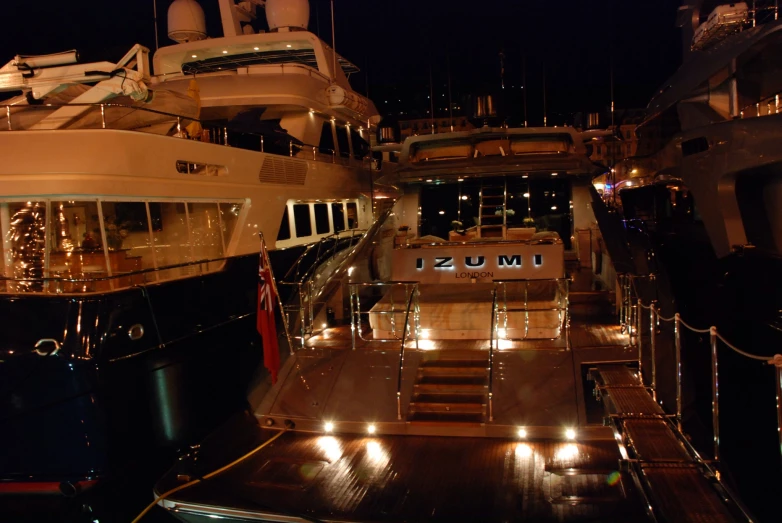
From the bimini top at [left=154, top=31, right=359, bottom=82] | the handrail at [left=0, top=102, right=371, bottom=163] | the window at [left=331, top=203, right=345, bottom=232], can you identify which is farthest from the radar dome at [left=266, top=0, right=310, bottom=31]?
the window at [left=331, top=203, right=345, bottom=232]

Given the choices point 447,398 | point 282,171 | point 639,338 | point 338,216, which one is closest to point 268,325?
point 447,398

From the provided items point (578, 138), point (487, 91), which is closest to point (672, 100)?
point (578, 138)

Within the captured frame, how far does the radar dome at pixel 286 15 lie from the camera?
16.4m

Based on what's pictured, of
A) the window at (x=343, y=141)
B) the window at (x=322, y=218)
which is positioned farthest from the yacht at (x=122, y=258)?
the window at (x=343, y=141)

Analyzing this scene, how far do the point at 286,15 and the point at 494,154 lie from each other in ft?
27.9

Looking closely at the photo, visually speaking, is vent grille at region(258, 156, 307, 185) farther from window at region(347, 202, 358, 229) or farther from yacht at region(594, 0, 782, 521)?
yacht at region(594, 0, 782, 521)

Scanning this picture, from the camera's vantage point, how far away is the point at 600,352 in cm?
726

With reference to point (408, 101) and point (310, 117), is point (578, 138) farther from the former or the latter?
point (408, 101)

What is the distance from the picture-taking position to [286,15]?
1645 cm

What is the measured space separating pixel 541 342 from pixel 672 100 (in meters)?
16.8

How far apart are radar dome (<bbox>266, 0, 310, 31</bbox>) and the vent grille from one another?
19.3 ft

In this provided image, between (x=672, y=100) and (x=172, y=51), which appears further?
(x=672, y=100)

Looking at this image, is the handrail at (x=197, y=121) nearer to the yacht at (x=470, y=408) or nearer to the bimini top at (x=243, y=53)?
the bimini top at (x=243, y=53)

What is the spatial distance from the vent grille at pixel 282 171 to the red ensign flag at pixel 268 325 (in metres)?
3.88
